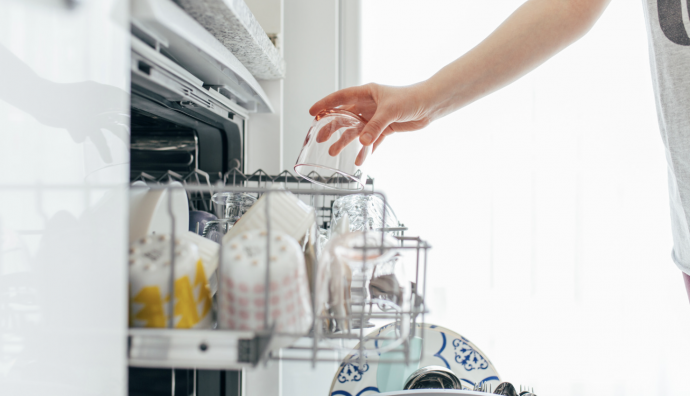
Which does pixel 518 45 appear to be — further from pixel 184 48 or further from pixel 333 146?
pixel 184 48

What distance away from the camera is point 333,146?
604 mm

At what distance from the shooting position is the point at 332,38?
125cm

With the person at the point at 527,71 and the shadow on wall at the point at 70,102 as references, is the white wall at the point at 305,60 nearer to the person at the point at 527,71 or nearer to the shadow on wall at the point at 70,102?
the person at the point at 527,71

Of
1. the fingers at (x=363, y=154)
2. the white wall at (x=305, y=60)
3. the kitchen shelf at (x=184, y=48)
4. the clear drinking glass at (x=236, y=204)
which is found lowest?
the clear drinking glass at (x=236, y=204)

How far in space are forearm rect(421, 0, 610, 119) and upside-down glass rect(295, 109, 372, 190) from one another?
0.42 ft

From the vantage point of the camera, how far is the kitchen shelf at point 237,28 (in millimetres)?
454

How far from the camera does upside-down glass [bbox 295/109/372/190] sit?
57 cm

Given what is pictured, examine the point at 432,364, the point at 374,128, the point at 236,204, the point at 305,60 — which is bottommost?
the point at 432,364

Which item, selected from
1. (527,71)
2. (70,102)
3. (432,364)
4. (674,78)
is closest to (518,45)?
(527,71)

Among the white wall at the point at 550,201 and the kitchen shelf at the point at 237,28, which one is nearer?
the kitchen shelf at the point at 237,28

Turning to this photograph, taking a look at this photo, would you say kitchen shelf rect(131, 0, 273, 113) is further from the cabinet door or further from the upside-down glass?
the upside-down glass

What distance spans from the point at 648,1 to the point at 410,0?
30.3 inches

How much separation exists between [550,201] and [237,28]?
1205 millimetres

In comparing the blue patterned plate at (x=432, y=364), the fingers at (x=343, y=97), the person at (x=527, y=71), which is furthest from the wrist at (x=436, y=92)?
the blue patterned plate at (x=432, y=364)
